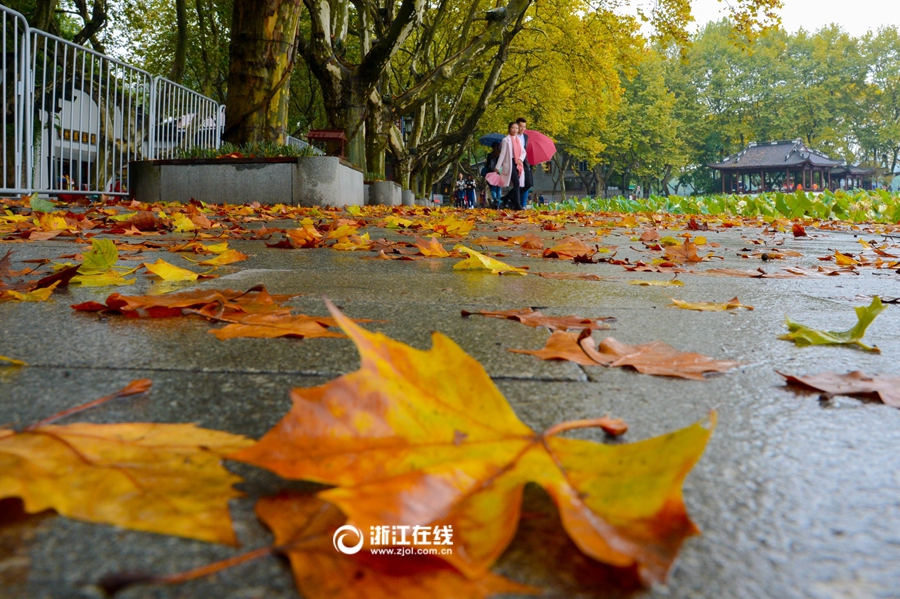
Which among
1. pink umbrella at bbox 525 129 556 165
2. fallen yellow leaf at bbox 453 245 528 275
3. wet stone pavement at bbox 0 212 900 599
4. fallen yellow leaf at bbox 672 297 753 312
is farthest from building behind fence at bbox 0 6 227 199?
pink umbrella at bbox 525 129 556 165

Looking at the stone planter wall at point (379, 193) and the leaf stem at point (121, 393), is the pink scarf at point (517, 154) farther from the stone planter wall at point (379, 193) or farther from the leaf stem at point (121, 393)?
the leaf stem at point (121, 393)

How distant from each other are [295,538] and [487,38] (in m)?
15.6

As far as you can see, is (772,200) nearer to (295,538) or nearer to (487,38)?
(487,38)

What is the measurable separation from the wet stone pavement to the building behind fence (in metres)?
5.81

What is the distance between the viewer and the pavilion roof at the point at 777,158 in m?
53.0

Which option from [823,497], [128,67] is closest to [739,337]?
[823,497]

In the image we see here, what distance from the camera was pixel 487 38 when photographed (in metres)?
15.0

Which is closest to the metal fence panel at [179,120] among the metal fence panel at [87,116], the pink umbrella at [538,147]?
the metal fence panel at [87,116]

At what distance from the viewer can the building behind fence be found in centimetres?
648

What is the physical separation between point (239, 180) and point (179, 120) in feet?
A: 13.6

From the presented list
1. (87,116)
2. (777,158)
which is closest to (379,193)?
(87,116)

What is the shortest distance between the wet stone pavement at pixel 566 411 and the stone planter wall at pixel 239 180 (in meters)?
6.05

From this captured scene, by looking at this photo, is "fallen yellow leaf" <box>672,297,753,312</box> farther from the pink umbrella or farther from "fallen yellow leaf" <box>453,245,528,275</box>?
the pink umbrella

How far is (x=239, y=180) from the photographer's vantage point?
25.9ft
